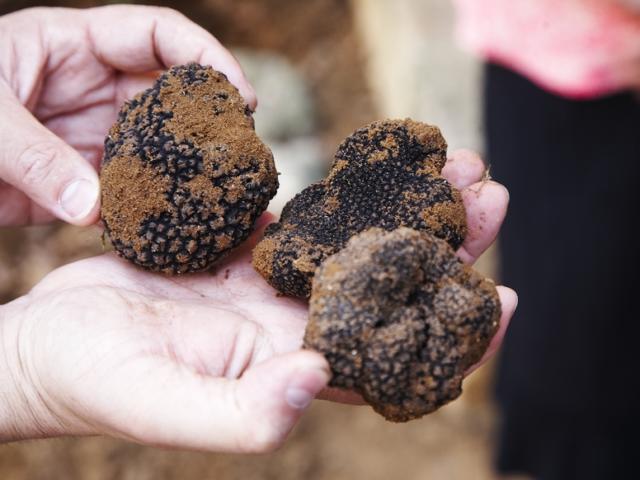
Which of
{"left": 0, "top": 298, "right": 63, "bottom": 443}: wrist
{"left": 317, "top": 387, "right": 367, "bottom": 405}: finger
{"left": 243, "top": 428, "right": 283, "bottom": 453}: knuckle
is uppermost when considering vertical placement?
{"left": 243, "top": 428, "right": 283, "bottom": 453}: knuckle

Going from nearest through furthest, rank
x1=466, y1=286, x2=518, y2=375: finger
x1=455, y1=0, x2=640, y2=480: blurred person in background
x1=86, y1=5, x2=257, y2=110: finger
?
1. x1=466, y1=286, x2=518, y2=375: finger
2. x1=86, y1=5, x2=257, y2=110: finger
3. x1=455, y1=0, x2=640, y2=480: blurred person in background

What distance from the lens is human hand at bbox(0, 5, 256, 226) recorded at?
136cm

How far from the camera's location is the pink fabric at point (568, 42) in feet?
5.32

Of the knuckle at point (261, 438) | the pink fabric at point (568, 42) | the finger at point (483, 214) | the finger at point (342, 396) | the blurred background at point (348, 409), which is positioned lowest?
the blurred background at point (348, 409)

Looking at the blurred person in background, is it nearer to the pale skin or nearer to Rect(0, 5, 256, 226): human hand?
the pale skin

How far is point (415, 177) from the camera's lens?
129cm

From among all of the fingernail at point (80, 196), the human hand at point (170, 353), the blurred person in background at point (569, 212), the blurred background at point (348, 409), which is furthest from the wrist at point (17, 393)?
the blurred person in background at point (569, 212)

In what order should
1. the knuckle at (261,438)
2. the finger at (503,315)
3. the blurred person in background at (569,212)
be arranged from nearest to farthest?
1. the knuckle at (261,438)
2. the finger at (503,315)
3. the blurred person in background at (569,212)

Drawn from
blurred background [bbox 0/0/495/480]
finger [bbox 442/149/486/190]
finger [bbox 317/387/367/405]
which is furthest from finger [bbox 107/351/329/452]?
blurred background [bbox 0/0/495/480]

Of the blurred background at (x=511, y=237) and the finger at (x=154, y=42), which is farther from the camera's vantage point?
the blurred background at (x=511, y=237)

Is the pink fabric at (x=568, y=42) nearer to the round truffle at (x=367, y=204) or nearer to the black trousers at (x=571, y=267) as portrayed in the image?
the black trousers at (x=571, y=267)

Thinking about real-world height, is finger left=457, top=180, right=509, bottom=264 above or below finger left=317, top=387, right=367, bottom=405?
above

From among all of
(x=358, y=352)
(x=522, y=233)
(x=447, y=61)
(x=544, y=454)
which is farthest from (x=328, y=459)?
(x=358, y=352)

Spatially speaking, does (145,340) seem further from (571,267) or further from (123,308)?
(571,267)
